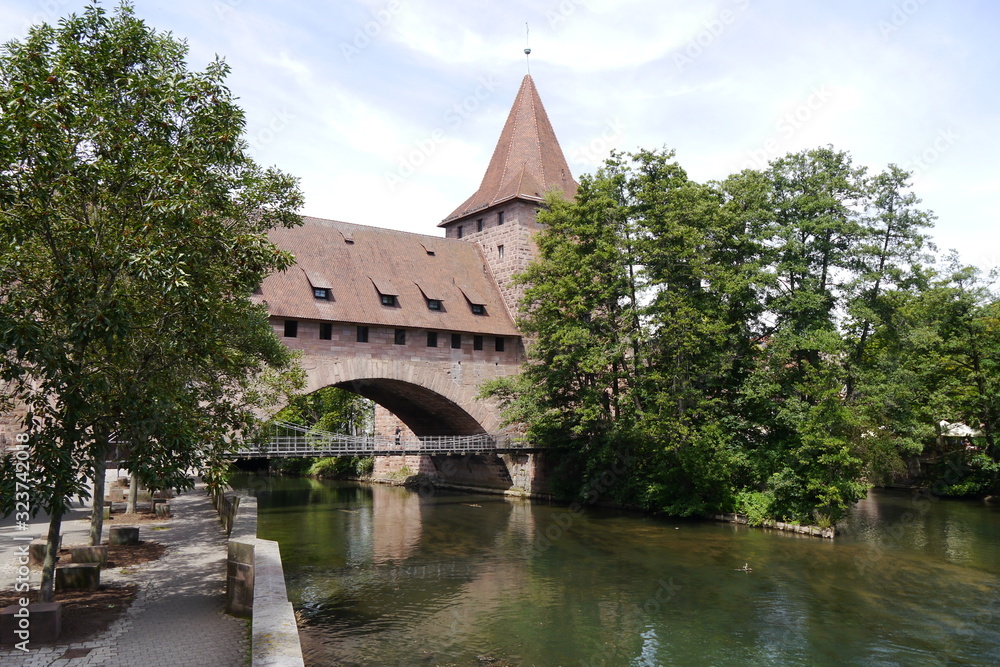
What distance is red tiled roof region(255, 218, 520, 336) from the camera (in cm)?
2656

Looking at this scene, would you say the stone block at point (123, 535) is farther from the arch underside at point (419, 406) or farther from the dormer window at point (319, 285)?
the dormer window at point (319, 285)

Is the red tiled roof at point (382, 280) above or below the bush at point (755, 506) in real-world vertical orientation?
above

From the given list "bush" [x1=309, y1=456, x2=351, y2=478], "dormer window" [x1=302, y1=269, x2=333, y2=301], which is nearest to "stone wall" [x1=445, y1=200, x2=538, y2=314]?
"dormer window" [x1=302, y1=269, x2=333, y2=301]

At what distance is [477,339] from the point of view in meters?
30.3

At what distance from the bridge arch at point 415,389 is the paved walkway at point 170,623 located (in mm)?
11878

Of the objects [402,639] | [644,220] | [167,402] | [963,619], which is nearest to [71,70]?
[167,402]

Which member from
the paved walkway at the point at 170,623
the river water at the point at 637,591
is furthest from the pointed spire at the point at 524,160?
the paved walkway at the point at 170,623

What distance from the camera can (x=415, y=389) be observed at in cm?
2944

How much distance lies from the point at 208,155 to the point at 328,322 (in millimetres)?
16774

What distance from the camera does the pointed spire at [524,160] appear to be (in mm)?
33969

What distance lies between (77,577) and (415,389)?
19.4 meters

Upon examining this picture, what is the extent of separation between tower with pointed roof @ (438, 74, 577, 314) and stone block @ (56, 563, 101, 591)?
2240cm

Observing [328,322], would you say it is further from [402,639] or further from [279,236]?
[402,639]

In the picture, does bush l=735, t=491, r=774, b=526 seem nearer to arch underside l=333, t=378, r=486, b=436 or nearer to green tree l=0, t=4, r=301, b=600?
arch underside l=333, t=378, r=486, b=436
